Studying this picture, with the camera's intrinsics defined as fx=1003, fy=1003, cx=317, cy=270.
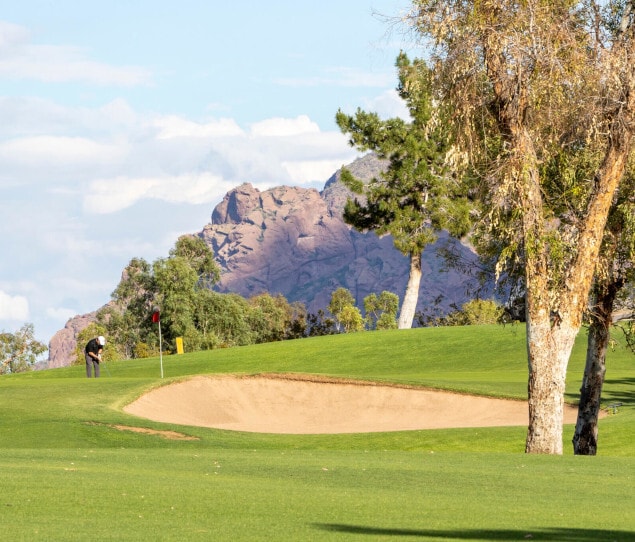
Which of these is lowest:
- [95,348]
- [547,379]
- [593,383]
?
[593,383]

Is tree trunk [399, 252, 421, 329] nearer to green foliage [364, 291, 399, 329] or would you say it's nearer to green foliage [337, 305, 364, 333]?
green foliage [364, 291, 399, 329]

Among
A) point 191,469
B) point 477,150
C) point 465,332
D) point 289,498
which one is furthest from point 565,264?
point 465,332

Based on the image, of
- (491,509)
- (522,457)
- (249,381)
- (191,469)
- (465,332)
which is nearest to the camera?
(491,509)

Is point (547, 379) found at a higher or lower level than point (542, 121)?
lower

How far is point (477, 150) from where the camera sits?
73.1 feet

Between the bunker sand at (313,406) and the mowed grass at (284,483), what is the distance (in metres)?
1.63

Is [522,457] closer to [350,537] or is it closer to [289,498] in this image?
[289,498]

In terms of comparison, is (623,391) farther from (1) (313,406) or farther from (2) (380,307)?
(2) (380,307)

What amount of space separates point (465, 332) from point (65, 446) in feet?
90.0

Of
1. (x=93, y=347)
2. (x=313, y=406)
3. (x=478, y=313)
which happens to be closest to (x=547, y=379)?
(x=313, y=406)

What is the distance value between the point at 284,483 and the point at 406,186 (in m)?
45.6

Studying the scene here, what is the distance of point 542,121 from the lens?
21922 mm

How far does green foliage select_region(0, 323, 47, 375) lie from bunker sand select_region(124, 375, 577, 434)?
75.7 metres

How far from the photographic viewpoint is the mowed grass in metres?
9.88
